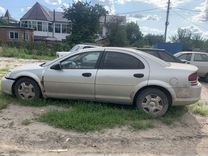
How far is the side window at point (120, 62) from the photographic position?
679cm

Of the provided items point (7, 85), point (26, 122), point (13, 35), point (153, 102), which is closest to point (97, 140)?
point (26, 122)

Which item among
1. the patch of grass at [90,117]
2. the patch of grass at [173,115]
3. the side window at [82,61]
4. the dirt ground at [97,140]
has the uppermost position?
the side window at [82,61]

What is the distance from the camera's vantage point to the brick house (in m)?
47.5

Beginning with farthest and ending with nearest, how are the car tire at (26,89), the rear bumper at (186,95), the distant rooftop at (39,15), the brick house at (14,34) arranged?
the distant rooftop at (39,15), the brick house at (14,34), the car tire at (26,89), the rear bumper at (186,95)

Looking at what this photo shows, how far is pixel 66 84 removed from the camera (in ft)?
22.9

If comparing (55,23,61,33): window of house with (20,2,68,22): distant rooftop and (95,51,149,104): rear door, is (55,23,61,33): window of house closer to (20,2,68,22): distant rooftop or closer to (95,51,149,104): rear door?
(20,2,68,22): distant rooftop

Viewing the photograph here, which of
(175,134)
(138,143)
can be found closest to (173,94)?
(175,134)

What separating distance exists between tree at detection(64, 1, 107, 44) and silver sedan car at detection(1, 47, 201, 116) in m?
35.0

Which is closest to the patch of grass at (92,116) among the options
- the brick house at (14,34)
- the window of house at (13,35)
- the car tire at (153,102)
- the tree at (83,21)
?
the car tire at (153,102)

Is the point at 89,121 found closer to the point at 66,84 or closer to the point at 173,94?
the point at 66,84

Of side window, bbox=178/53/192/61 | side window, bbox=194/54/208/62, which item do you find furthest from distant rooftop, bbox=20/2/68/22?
side window, bbox=194/54/208/62

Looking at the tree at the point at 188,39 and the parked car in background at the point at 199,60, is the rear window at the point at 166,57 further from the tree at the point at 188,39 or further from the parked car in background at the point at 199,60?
the tree at the point at 188,39

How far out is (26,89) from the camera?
7250mm

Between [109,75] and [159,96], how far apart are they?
1184mm
